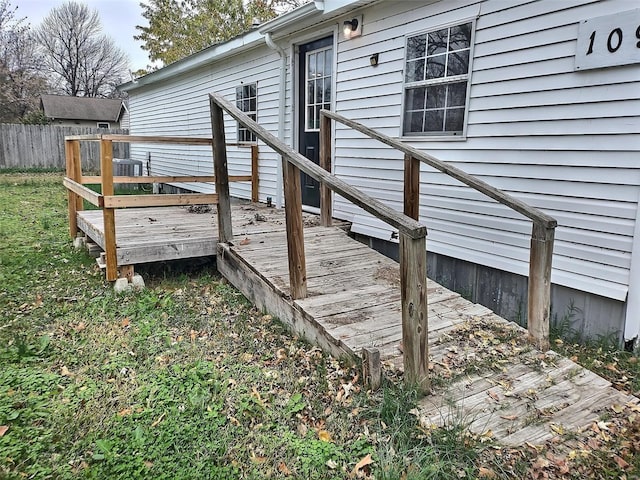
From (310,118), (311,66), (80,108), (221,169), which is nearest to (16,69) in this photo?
(80,108)

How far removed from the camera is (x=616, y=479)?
1982 millimetres

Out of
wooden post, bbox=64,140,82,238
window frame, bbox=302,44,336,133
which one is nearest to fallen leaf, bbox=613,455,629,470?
window frame, bbox=302,44,336,133

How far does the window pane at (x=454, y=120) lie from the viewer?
4.25m

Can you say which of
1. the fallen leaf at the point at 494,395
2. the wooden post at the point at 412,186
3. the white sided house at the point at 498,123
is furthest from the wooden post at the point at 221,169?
the fallen leaf at the point at 494,395

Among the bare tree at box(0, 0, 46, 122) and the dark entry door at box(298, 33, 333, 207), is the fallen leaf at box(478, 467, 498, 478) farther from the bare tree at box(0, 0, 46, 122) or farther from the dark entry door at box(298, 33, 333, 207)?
the bare tree at box(0, 0, 46, 122)

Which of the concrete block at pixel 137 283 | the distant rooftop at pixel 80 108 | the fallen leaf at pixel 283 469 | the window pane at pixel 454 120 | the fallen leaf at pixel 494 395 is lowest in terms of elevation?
the fallen leaf at pixel 283 469

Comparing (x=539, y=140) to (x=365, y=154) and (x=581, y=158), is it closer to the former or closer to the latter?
(x=581, y=158)

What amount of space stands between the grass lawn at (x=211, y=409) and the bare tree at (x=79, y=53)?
36.0 meters

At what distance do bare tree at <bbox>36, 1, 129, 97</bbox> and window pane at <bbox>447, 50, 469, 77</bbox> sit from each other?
35.9 meters

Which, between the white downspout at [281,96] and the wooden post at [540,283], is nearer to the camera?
the wooden post at [540,283]

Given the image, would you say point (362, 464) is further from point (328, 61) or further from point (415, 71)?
point (328, 61)

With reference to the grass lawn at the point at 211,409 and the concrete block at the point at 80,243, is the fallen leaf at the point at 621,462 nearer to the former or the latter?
the grass lawn at the point at 211,409

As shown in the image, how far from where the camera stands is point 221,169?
4.14m

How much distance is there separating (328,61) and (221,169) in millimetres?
2752
